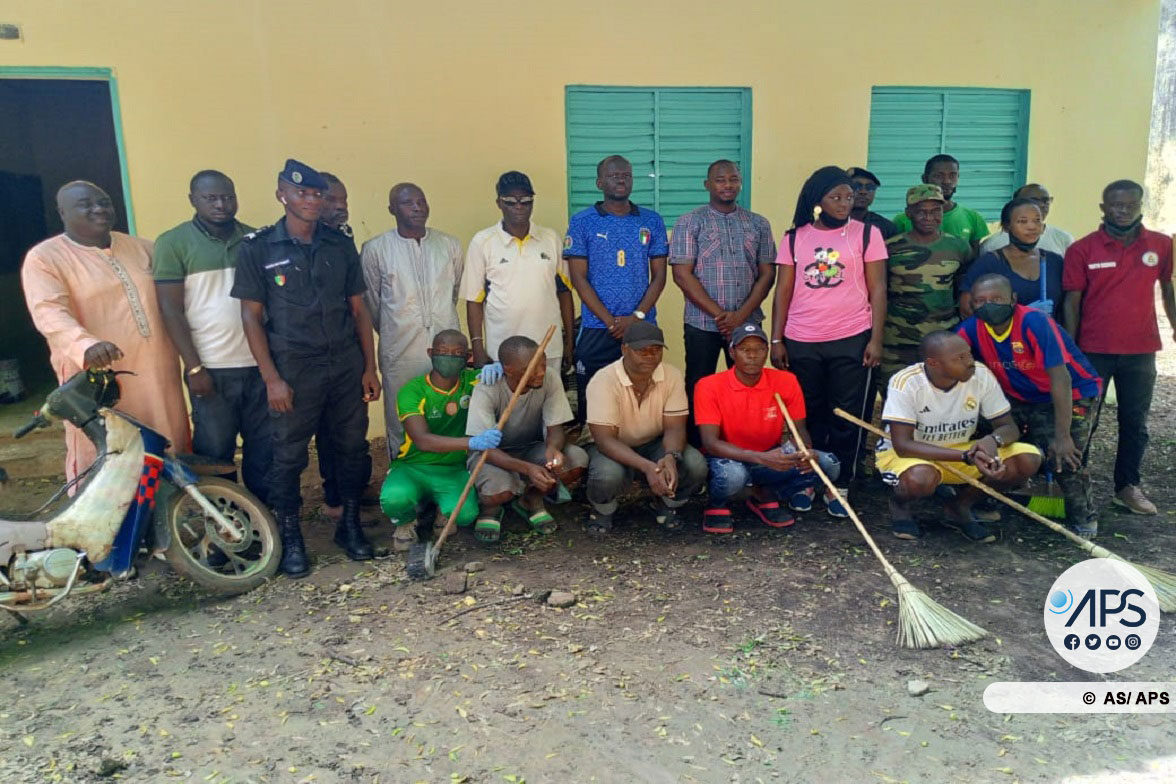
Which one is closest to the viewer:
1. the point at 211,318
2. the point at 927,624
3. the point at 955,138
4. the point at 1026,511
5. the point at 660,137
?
the point at 927,624

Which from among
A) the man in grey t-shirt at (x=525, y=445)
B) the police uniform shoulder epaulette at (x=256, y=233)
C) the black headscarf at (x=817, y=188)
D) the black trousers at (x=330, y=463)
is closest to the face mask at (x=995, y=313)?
the black headscarf at (x=817, y=188)

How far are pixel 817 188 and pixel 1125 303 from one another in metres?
1.77

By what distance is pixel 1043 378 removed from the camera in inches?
170

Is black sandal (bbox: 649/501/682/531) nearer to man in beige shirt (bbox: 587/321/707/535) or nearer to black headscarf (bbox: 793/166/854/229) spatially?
man in beige shirt (bbox: 587/321/707/535)

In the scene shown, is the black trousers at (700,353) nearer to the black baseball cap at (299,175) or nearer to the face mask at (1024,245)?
the face mask at (1024,245)

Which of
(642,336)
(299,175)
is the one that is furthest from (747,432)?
(299,175)

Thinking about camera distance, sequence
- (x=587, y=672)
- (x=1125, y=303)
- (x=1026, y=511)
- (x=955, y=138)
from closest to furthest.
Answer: (x=587, y=672) → (x=1026, y=511) → (x=1125, y=303) → (x=955, y=138)

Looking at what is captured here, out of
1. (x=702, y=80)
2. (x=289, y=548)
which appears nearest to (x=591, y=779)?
(x=289, y=548)

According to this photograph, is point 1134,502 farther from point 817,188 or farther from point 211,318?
point 211,318

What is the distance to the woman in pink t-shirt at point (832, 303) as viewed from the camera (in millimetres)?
4531

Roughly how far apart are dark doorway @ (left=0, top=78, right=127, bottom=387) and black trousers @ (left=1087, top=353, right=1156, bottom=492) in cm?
849

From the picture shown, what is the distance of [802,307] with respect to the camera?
464 centimetres

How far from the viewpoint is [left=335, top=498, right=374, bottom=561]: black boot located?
4262mm

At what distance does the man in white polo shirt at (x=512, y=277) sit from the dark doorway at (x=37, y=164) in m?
5.33
